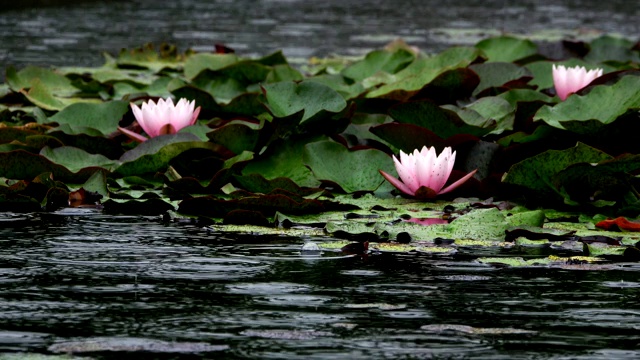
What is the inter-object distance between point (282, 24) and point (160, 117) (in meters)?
7.25

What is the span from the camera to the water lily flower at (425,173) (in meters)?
3.10

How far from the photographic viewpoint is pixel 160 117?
362 centimetres

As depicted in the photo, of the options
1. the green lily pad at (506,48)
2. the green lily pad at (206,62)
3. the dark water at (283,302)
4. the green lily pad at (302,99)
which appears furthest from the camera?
the green lily pad at (506,48)

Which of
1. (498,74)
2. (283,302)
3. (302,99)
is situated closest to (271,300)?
(283,302)

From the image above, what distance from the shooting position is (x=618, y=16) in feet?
43.3

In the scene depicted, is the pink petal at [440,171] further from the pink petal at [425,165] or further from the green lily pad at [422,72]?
the green lily pad at [422,72]

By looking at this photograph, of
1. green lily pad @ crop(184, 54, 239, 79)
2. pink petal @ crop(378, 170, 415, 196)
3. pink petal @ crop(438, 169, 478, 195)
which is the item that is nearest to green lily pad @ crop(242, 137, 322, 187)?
pink petal @ crop(378, 170, 415, 196)

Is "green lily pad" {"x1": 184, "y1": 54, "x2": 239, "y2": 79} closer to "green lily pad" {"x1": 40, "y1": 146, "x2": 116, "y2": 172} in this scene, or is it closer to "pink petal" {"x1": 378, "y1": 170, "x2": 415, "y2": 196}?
"green lily pad" {"x1": 40, "y1": 146, "x2": 116, "y2": 172}

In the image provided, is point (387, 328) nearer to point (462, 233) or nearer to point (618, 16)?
point (462, 233)

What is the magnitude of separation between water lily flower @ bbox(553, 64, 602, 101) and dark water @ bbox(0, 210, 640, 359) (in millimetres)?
1543

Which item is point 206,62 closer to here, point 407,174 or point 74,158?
point 74,158

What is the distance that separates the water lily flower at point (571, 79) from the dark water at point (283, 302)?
5.06 feet

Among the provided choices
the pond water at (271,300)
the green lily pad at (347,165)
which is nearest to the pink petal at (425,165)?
the green lily pad at (347,165)

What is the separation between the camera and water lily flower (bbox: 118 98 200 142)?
360 centimetres
